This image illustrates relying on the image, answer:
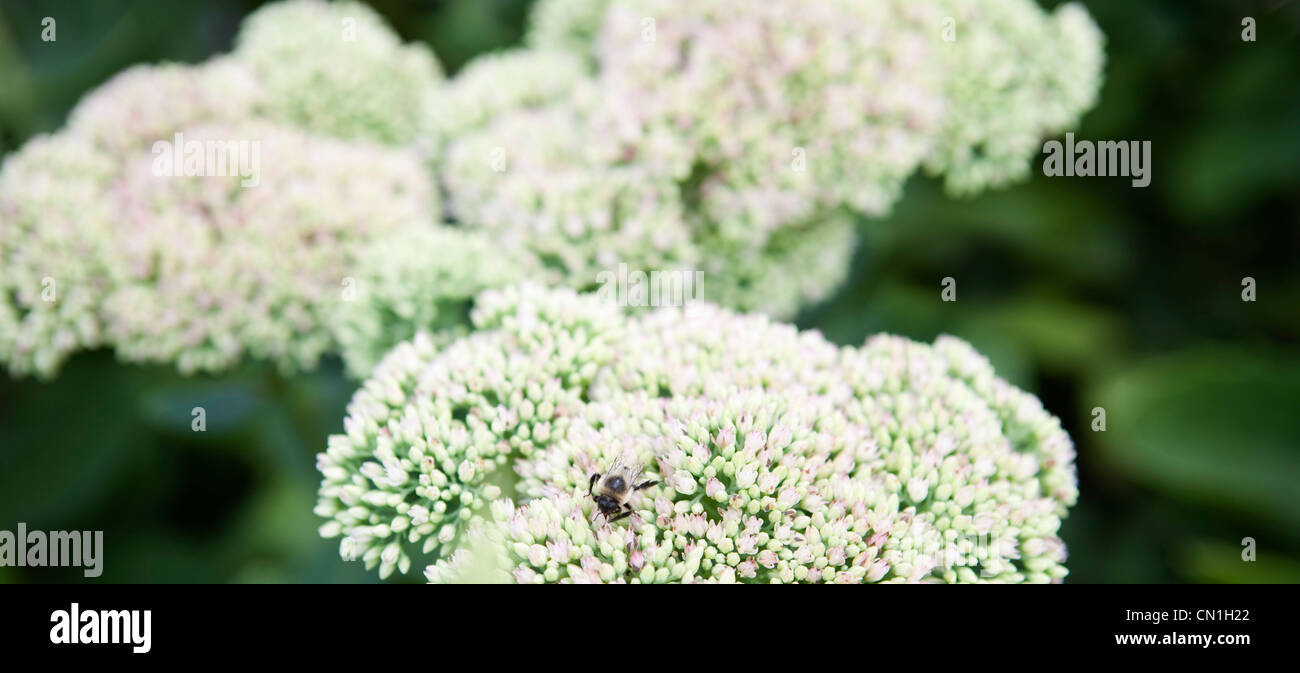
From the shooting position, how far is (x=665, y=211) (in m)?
1.54

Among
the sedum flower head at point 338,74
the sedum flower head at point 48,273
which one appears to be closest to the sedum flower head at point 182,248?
the sedum flower head at point 48,273

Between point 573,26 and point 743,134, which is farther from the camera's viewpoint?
point 573,26

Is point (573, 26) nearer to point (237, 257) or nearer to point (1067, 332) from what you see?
point (237, 257)

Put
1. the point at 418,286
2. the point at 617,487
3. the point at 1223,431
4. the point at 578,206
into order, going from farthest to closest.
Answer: the point at 1223,431 → the point at 578,206 → the point at 418,286 → the point at 617,487

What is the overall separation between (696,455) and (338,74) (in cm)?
121

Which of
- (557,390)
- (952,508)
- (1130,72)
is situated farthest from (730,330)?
(1130,72)

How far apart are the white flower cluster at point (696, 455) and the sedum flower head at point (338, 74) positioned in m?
0.80

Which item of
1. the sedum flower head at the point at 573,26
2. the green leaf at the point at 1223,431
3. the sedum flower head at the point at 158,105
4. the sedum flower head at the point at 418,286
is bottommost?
the green leaf at the point at 1223,431

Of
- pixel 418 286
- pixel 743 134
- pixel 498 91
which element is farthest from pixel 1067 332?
pixel 418 286

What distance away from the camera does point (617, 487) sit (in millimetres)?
1023

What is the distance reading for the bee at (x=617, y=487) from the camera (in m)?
1.02

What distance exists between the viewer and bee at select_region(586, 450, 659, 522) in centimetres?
102

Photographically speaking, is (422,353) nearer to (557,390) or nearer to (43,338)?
(557,390)

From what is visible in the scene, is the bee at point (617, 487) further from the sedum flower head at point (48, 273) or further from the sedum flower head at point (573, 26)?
the sedum flower head at point (573, 26)
